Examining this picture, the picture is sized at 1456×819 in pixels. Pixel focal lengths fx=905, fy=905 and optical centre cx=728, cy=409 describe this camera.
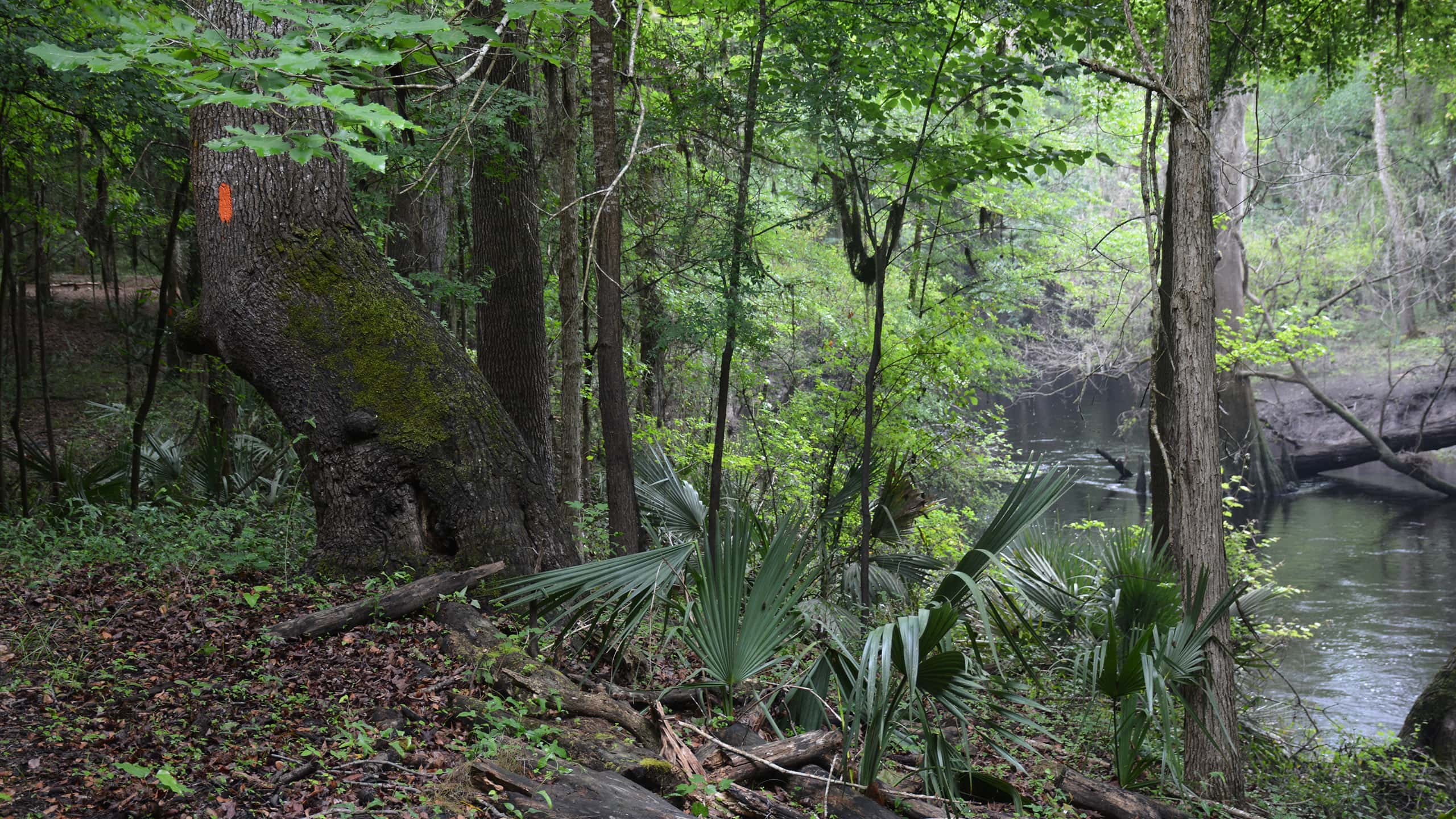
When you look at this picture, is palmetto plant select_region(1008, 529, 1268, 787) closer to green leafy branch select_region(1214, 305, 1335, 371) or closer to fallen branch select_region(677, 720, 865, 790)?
fallen branch select_region(677, 720, 865, 790)

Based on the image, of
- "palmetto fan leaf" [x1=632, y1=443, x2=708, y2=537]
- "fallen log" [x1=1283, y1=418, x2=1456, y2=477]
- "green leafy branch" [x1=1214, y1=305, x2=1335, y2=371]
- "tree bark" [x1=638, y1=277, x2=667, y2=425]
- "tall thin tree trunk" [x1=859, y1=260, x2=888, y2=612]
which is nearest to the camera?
"tall thin tree trunk" [x1=859, y1=260, x2=888, y2=612]

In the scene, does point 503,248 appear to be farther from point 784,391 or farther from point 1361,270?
point 1361,270

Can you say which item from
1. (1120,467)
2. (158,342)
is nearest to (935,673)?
(158,342)

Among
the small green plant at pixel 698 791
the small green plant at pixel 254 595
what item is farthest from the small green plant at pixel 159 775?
the small green plant at pixel 698 791

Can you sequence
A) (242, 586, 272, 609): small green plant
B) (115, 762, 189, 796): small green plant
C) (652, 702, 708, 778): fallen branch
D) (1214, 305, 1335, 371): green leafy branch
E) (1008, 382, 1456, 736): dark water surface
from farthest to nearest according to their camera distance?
1. (1214, 305, 1335, 371): green leafy branch
2. (1008, 382, 1456, 736): dark water surface
3. (242, 586, 272, 609): small green plant
4. (652, 702, 708, 778): fallen branch
5. (115, 762, 189, 796): small green plant

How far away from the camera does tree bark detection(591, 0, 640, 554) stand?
573cm

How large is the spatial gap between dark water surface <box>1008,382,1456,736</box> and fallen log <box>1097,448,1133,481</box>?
0.92ft

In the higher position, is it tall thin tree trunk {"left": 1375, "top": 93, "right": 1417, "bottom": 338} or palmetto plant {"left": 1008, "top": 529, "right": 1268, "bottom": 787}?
tall thin tree trunk {"left": 1375, "top": 93, "right": 1417, "bottom": 338}

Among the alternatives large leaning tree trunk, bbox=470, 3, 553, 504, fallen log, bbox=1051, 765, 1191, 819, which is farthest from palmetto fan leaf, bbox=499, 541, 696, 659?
large leaning tree trunk, bbox=470, 3, 553, 504

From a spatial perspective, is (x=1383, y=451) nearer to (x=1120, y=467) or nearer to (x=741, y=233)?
(x=1120, y=467)

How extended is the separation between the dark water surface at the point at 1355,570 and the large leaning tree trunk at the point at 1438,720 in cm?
37

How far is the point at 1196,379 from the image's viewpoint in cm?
619

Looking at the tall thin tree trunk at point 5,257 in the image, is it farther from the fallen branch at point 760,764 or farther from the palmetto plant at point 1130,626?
the palmetto plant at point 1130,626

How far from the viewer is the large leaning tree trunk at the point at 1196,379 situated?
612cm
